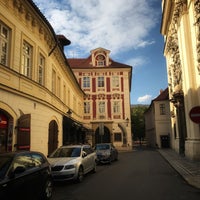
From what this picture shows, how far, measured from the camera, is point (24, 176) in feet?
21.2

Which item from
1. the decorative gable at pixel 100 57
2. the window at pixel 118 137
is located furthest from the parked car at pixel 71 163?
the decorative gable at pixel 100 57

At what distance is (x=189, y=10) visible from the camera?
19984 millimetres

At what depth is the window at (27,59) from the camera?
46.2 ft

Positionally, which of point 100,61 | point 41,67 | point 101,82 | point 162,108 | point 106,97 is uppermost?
point 100,61

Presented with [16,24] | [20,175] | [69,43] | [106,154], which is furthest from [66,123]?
[20,175]

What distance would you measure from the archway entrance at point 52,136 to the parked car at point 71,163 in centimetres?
499

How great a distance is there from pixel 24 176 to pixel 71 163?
465cm

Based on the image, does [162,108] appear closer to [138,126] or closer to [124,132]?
[124,132]

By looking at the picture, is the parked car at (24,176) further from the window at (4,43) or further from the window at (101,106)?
the window at (101,106)

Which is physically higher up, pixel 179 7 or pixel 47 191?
pixel 179 7

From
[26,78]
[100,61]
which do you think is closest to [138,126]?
[100,61]

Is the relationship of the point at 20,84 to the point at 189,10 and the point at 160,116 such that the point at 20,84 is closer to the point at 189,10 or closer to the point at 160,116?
the point at 189,10

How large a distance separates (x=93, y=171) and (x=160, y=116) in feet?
108

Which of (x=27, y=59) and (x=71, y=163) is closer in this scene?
(x=71, y=163)
